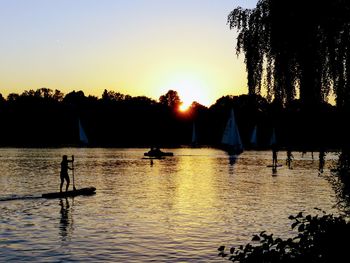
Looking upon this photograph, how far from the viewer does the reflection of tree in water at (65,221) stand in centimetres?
2652

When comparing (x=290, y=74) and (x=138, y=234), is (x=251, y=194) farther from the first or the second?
(x=290, y=74)

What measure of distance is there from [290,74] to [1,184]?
49.8 m

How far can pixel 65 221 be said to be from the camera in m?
30.7

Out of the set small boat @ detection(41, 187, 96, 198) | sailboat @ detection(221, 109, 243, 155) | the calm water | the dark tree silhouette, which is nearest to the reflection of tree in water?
the calm water

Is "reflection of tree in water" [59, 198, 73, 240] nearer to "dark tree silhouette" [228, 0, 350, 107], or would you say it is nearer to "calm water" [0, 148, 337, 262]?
"calm water" [0, 148, 337, 262]

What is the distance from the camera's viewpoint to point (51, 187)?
55719 millimetres

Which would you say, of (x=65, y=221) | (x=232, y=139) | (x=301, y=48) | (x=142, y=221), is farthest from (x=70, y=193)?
(x=232, y=139)

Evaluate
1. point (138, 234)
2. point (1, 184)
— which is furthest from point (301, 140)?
point (1, 184)

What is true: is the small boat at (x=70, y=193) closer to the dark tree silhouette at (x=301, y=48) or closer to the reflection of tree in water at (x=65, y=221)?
A: the reflection of tree in water at (x=65, y=221)

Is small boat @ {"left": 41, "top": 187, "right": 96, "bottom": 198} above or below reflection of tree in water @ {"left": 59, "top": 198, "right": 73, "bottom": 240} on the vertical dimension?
above

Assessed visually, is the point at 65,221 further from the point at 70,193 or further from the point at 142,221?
the point at 70,193

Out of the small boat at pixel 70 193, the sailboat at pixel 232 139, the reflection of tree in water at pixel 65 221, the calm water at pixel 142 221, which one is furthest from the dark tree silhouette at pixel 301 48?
the sailboat at pixel 232 139

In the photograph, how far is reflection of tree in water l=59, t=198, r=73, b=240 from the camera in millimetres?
26516

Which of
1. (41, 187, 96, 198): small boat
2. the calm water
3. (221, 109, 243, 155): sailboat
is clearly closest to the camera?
the calm water
